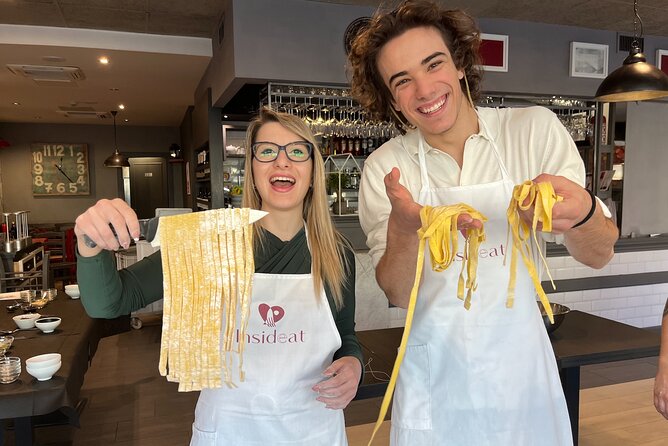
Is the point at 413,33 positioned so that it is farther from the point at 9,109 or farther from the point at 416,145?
the point at 9,109

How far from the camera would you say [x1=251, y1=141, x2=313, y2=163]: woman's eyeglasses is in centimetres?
150

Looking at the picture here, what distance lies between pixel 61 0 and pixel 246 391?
4.50 metres

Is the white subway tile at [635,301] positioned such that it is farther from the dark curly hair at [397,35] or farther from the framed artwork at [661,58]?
the dark curly hair at [397,35]

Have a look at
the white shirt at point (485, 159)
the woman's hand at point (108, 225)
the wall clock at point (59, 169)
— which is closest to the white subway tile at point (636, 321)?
the white shirt at point (485, 159)

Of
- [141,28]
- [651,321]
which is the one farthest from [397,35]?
[651,321]

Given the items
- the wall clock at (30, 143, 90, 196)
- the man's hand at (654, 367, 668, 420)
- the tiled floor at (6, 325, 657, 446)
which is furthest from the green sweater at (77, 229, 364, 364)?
the wall clock at (30, 143, 90, 196)

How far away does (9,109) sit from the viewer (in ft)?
31.4

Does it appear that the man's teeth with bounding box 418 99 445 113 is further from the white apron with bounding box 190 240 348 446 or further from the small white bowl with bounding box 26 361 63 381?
the small white bowl with bounding box 26 361 63 381

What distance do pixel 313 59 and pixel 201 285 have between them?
155 inches

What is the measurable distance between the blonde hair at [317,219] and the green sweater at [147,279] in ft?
0.09

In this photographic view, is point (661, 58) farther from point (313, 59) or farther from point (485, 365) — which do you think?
point (485, 365)

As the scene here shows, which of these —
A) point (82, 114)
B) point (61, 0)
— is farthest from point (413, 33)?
point (82, 114)

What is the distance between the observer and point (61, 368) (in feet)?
7.44

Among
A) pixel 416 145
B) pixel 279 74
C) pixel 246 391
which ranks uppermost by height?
pixel 279 74
